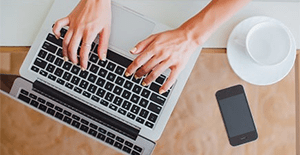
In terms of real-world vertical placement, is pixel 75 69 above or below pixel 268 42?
below

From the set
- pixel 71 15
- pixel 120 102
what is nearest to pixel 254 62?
pixel 120 102

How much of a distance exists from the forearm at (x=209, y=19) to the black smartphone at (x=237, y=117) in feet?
0.46

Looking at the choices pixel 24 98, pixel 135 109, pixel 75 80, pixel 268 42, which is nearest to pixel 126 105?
pixel 135 109

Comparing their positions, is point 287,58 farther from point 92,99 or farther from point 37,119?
point 37,119

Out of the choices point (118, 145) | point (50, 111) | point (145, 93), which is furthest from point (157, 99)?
point (50, 111)

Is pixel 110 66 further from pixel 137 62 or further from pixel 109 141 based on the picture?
pixel 109 141

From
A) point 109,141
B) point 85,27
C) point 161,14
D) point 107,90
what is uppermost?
point 161,14

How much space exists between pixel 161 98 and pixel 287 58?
0.96 ft

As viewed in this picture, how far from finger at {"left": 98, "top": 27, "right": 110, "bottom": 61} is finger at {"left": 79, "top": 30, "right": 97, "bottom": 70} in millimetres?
17

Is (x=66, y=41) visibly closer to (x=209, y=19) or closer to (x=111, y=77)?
(x=111, y=77)

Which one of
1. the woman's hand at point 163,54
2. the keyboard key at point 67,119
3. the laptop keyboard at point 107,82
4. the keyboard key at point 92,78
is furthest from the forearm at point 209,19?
the keyboard key at point 67,119

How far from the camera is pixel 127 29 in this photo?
809 mm

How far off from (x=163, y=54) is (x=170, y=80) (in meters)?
0.07

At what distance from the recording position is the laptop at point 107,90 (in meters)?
0.79
